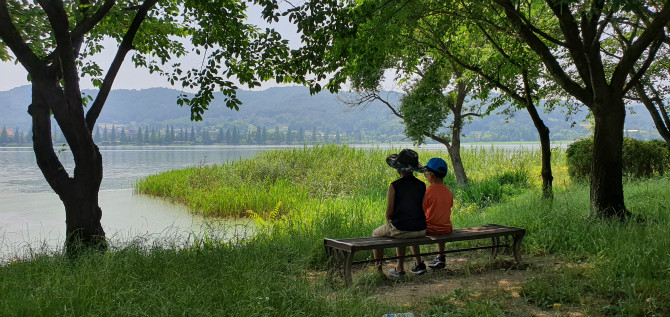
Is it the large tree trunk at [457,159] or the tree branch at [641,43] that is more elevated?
the tree branch at [641,43]

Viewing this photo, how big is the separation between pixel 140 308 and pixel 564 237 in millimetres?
5072

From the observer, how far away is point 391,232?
198 inches

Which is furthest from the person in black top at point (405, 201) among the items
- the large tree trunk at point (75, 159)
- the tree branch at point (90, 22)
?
the tree branch at point (90, 22)

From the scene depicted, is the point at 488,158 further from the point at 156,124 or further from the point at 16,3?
the point at 156,124

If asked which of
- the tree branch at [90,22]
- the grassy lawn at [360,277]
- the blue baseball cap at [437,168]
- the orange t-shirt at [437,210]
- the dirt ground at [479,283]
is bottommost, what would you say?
the dirt ground at [479,283]

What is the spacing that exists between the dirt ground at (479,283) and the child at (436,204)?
32 centimetres

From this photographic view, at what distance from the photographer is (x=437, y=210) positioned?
17.5 ft

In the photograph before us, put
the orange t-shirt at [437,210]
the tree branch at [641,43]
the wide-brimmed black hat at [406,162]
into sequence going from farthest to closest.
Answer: the tree branch at [641,43] < the orange t-shirt at [437,210] < the wide-brimmed black hat at [406,162]

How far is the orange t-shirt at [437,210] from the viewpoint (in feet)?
17.4

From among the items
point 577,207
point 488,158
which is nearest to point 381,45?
point 577,207

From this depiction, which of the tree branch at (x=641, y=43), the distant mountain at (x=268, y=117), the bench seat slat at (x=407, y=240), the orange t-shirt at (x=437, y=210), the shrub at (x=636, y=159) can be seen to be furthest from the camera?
the distant mountain at (x=268, y=117)

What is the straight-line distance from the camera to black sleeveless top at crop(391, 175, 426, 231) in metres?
4.99

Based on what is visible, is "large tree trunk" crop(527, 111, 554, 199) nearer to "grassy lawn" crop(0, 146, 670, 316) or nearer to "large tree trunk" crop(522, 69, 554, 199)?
"large tree trunk" crop(522, 69, 554, 199)

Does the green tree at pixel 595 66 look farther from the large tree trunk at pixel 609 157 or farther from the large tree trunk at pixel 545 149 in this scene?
the large tree trunk at pixel 545 149
